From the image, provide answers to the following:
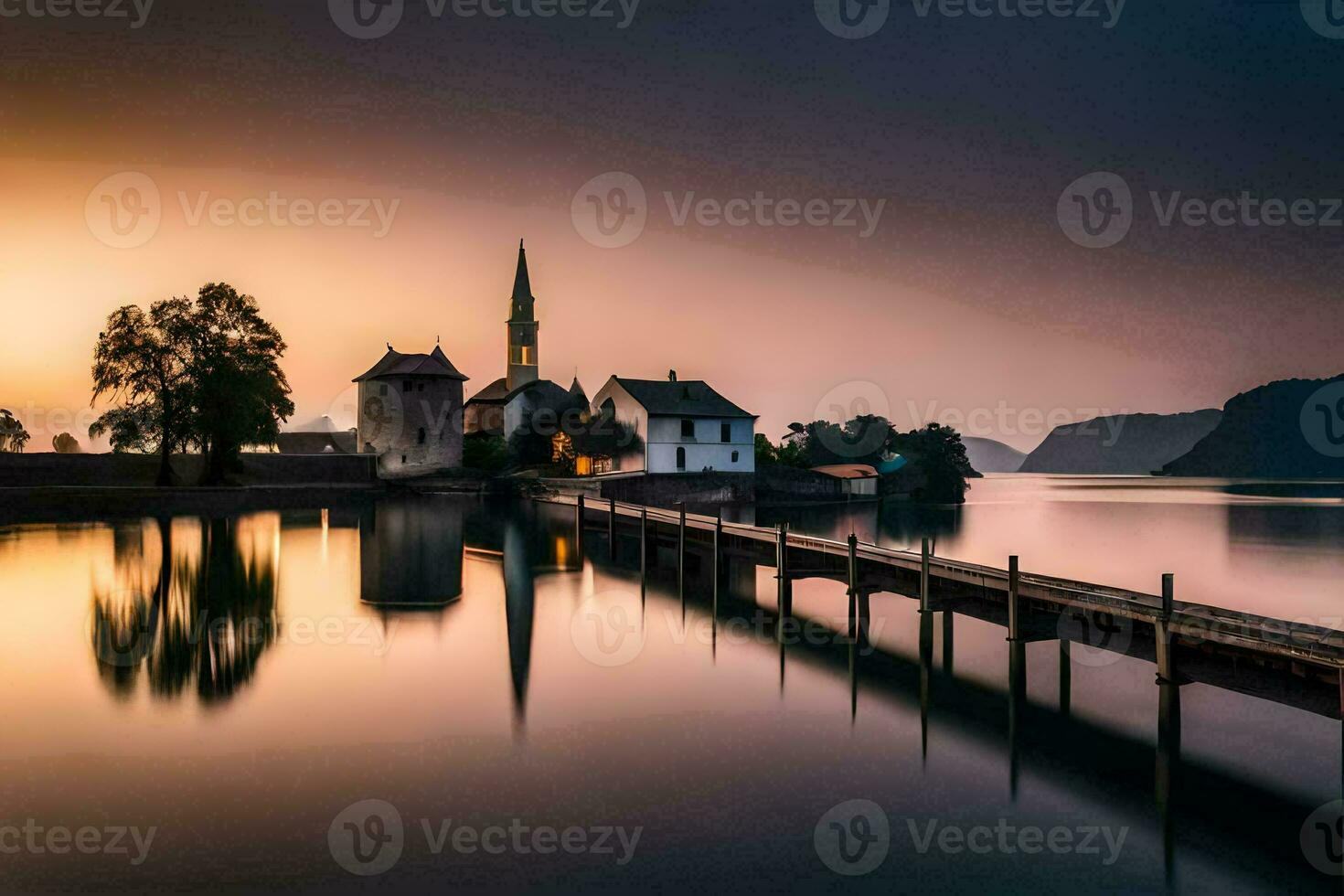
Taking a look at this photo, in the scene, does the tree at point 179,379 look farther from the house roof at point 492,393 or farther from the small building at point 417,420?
the house roof at point 492,393

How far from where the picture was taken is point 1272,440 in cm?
17925

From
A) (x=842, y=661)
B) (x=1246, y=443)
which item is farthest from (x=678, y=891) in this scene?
(x=1246, y=443)

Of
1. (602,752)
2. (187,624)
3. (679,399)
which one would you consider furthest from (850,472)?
(602,752)

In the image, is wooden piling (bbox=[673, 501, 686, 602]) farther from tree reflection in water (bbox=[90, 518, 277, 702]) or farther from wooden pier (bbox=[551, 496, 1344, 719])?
tree reflection in water (bbox=[90, 518, 277, 702])

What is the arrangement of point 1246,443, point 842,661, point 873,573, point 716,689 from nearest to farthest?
point 716,689
point 842,661
point 873,573
point 1246,443

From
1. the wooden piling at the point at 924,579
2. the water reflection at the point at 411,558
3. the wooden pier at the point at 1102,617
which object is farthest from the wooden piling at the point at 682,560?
the wooden piling at the point at 924,579

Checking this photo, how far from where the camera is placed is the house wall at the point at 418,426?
62.4 m

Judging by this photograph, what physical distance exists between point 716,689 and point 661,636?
405 centimetres

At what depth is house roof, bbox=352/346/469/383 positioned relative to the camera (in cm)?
6303

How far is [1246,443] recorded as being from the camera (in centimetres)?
18062

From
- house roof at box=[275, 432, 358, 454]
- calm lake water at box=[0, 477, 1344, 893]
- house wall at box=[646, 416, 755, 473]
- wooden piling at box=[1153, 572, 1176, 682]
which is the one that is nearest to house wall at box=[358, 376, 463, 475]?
house wall at box=[646, 416, 755, 473]

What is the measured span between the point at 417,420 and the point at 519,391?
8161mm

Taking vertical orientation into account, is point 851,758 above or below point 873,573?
below

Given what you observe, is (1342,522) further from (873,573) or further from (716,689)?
(716,689)
